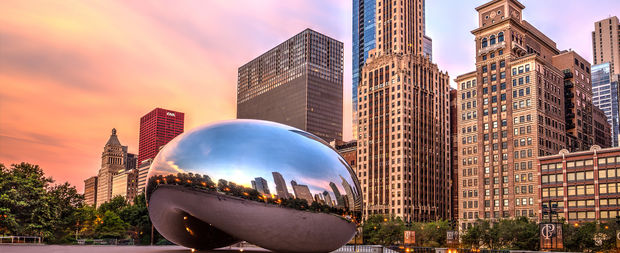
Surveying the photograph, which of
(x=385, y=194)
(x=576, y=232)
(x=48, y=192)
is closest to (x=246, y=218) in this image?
(x=48, y=192)

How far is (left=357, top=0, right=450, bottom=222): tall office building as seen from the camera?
13312 cm

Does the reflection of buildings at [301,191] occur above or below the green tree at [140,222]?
above

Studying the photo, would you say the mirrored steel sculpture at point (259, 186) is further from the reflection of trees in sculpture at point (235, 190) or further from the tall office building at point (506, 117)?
the tall office building at point (506, 117)

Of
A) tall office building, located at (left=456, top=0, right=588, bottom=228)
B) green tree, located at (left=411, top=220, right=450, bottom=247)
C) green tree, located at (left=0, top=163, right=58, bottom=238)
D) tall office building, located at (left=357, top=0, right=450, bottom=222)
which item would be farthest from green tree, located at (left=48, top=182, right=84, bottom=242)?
tall office building, located at (left=357, top=0, right=450, bottom=222)

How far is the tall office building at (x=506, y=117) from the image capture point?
100 m

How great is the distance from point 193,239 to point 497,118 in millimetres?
92850

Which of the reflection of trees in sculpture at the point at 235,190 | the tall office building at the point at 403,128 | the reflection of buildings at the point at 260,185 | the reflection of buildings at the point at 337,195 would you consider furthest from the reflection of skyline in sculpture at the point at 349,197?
the tall office building at the point at 403,128

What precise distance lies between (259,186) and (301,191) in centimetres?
140

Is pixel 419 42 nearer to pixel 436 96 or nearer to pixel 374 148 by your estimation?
pixel 436 96

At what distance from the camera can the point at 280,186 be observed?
18.1m

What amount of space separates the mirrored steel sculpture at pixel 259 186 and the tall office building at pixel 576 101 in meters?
102

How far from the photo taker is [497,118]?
106 metres

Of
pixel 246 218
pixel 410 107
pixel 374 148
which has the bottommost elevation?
pixel 246 218

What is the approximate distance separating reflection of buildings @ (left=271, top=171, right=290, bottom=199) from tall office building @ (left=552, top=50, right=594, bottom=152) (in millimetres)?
104243
